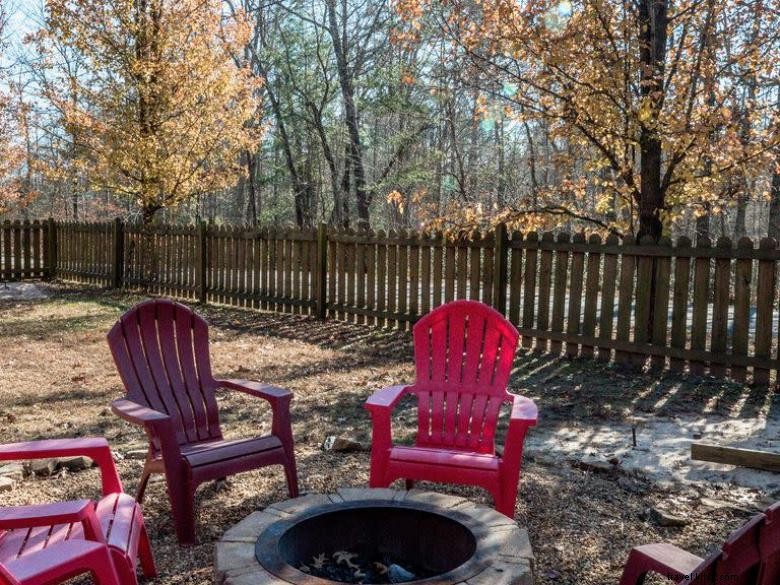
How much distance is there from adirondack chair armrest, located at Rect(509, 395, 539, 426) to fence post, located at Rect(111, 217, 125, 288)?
40.0 ft

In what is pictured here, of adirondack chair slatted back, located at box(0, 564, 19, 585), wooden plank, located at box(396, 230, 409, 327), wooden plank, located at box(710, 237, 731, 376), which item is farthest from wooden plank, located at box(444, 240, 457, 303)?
adirondack chair slatted back, located at box(0, 564, 19, 585)

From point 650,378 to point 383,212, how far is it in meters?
19.4

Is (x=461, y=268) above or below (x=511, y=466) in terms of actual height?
above

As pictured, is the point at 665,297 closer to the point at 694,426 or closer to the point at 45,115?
the point at 694,426

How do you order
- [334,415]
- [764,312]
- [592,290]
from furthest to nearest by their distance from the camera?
[592,290], [764,312], [334,415]

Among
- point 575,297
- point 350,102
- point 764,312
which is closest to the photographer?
point 764,312

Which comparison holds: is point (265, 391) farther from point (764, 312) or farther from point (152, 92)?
point (152, 92)

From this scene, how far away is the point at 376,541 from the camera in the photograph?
2.76m

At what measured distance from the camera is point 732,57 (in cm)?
682

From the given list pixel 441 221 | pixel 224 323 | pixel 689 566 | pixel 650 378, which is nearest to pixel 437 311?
pixel 689 566

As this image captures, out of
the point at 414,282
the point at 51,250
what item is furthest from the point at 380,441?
the point at 51,250

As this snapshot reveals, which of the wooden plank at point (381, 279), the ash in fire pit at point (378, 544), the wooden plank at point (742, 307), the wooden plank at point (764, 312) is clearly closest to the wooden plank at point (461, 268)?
the wooden plank at point (381, 279)

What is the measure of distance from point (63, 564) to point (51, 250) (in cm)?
1562

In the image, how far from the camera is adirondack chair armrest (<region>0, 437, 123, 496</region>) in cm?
280
